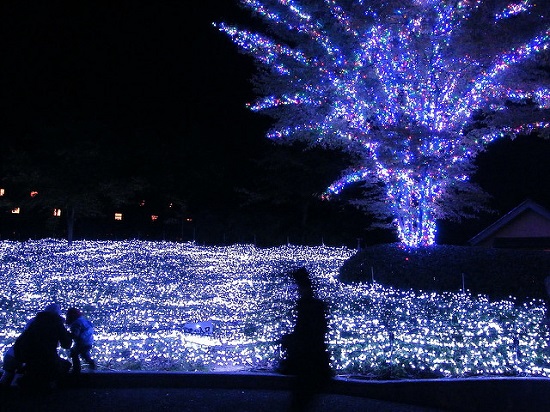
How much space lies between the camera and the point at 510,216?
80.8 feet

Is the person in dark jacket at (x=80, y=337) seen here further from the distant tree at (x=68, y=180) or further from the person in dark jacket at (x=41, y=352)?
Answer: the distant tree at (x=68, y=180)

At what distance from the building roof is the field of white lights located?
37.3 feet

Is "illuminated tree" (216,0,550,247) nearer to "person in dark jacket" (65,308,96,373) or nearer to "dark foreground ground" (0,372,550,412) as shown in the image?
"dark foreground ground" (0,372,550,412)

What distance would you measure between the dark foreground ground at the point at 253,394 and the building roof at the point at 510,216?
2024cm

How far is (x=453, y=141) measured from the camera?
13.6 meters

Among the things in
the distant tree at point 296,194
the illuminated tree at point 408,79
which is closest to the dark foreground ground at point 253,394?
the illuminated tree at point 408,79

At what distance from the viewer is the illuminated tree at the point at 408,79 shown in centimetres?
1278

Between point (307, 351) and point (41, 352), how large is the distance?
288cm

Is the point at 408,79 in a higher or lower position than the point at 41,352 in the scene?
higher

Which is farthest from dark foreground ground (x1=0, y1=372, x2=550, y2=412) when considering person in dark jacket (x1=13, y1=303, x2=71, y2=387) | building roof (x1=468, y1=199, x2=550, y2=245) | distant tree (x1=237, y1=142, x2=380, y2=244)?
distant tree (x1=237, y1=142, x2=380, y2=244)

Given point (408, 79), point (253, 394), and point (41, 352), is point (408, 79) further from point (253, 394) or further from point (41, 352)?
point (41, 352)

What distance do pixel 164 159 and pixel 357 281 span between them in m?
20.2

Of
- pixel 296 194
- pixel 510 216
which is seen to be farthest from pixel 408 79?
pixel 296 194

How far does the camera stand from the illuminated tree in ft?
41.9
